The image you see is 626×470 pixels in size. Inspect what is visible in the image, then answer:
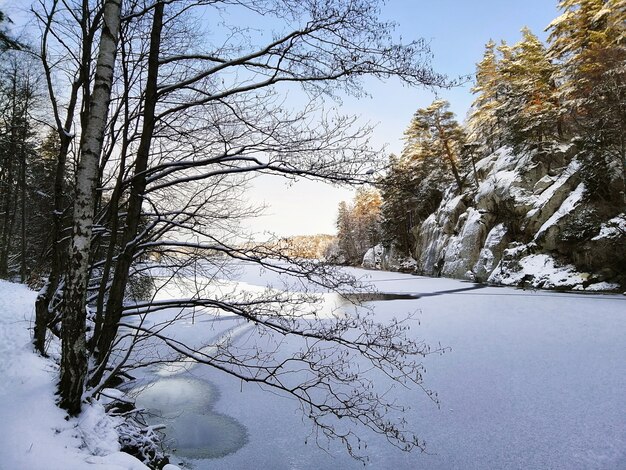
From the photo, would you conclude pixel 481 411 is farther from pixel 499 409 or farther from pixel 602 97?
pixel 602 97

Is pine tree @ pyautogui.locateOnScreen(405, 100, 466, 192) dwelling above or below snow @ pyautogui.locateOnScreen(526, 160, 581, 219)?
above

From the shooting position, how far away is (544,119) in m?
20.9

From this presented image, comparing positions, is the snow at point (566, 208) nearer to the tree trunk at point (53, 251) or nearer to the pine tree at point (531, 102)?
the pine tree at point (531, 102)

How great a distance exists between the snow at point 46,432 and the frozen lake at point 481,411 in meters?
1.87

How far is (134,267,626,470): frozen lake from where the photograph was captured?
4.09 m

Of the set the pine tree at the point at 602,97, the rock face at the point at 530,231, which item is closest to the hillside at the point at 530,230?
the rock face at the point at 530,231

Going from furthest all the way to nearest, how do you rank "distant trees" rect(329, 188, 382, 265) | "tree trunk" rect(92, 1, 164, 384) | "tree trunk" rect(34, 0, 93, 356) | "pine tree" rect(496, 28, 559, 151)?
"distant trees" rect(329, 188, 382, 265), "pine tree" rect(496, 28, 559, 151), "tree trunk" rect(34, 0, 93, 356), "tree trunk" rect(92, 1, 164, 384)

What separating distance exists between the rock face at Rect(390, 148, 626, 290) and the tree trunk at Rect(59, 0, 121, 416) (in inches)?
721

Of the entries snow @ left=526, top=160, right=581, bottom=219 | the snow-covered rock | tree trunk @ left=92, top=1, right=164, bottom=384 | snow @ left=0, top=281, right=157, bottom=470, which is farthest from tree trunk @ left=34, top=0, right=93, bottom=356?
the snow-covered rock

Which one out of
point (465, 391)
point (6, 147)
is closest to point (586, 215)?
point (465, 391)

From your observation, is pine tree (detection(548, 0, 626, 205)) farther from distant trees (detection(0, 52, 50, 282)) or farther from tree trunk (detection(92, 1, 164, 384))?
distant trees (detection(0, 52, 50, 282))

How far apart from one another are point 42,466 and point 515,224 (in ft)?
77.3

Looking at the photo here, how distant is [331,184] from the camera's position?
3.58 metres

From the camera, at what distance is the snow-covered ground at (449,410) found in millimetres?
3080
